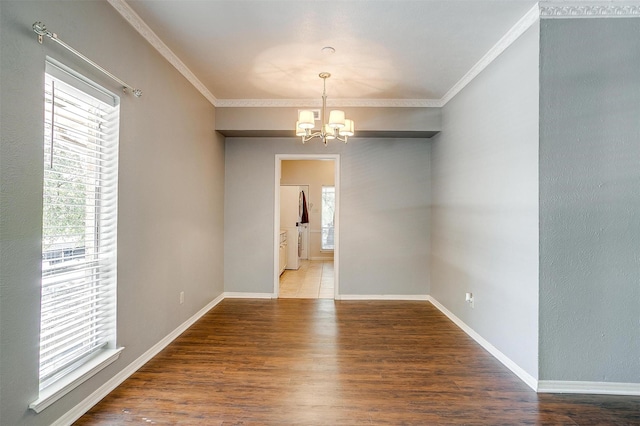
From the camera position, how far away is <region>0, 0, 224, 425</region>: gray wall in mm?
1580

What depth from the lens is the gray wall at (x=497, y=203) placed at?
2463 millimetres

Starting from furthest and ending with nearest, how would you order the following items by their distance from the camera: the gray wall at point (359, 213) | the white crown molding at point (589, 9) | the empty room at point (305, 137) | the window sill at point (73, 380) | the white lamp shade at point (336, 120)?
1. the gray wall at point (359, 213)
2. the white lamp shade at point (336, 120)
3. the white crown molding at point (589, 9)
4. the empty room at point (305, 137)
5. the window sill at point (73, 380)

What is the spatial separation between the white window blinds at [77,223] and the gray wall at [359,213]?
2.55m

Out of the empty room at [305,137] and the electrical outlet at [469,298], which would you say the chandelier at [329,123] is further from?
the electrical outlet at [469,298]

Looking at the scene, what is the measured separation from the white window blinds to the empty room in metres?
0.01

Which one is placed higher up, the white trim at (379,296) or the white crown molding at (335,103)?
the white crown molding at (335,103)

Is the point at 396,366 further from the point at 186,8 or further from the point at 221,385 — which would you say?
the point at 186,8

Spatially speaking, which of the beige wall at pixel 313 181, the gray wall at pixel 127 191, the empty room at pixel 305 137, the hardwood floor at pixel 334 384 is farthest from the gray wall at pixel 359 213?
the beige wall at pixel 313 181

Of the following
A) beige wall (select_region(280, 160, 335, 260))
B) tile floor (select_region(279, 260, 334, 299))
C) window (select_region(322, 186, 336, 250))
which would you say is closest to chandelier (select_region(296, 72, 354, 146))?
tile floor (select_region(279, 260, 334, 299))

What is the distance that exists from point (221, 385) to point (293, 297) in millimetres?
2546

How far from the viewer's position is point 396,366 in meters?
2.73

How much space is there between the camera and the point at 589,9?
2312 millimetres

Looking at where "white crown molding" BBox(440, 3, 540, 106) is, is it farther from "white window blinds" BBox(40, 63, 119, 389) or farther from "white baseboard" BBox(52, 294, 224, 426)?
"white baseboard" BBox(52, 294, 224, 426)

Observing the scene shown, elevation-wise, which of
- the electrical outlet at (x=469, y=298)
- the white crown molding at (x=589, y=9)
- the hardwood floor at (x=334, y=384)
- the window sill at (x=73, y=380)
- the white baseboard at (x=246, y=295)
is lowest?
the hardwood floor at (x=334, y=384)
